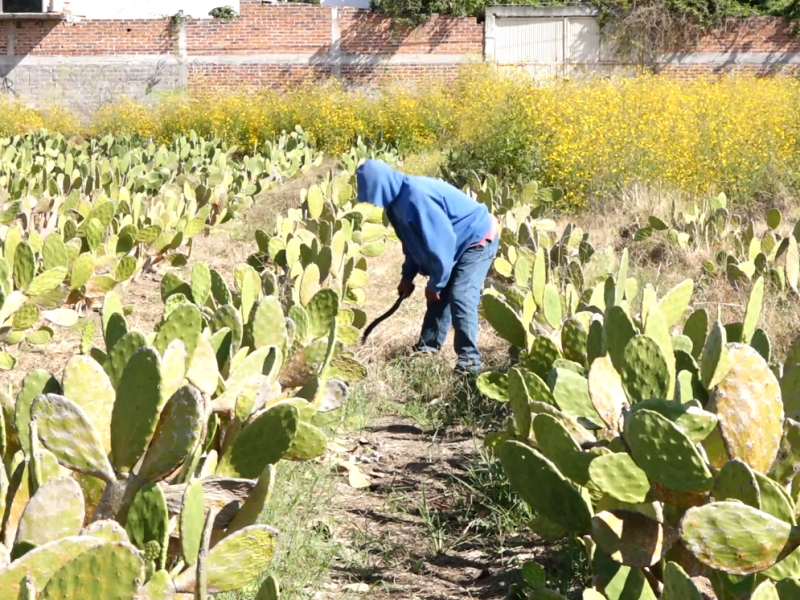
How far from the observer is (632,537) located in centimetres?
237

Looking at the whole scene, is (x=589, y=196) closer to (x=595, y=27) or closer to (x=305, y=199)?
(x=305, y=199)

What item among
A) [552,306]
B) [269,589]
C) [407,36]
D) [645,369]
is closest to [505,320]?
[552,306]

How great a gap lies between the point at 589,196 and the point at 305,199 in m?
3.41

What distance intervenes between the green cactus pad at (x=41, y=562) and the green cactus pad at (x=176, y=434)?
0.41 m

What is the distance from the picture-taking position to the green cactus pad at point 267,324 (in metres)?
3.47

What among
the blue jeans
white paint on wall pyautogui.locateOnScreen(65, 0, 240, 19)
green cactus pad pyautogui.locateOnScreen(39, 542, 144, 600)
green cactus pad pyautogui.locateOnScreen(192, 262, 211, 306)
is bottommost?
the blue jeans

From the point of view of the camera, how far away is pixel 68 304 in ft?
Result: 19.3

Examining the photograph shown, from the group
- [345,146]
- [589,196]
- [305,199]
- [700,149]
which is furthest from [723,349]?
[345,146]

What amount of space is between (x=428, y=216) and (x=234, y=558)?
10.7ft

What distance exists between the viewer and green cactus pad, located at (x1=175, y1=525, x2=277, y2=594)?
217 centimetres

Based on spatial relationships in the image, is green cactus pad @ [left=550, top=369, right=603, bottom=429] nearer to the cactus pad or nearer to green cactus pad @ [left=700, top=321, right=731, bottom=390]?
green cactus pad @ [left=700, top=321, right=731, bottom=390]

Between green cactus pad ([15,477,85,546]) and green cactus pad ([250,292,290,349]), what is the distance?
1505mm

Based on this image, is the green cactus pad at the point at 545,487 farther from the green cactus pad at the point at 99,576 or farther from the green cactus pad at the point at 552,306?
the green cactus pad at the point at 552,306

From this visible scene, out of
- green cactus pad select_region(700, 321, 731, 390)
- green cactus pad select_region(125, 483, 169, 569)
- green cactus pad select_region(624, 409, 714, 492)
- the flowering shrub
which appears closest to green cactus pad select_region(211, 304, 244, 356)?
green cactus pad select_region(125, 483, 169, 569)
